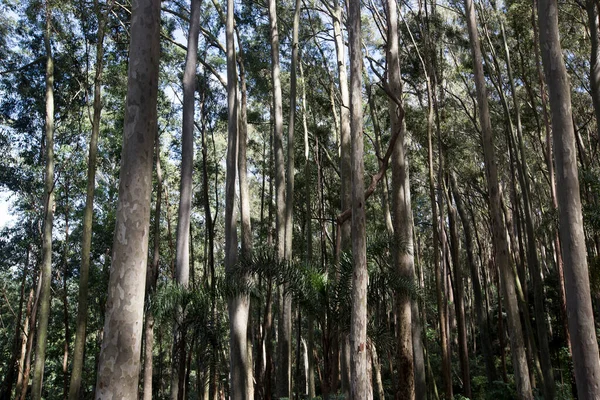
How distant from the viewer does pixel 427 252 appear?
32.8m

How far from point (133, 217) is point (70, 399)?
24.6 ft

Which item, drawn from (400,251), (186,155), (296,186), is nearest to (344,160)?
(400,251)

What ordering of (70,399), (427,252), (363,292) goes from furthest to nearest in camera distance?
(427,252)
(70,399)
(363,292)

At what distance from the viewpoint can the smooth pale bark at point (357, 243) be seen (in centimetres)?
679

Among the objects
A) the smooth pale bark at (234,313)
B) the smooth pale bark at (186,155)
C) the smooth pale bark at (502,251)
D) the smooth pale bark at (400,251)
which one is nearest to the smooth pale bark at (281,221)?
the smooth pale bark at (234,313)

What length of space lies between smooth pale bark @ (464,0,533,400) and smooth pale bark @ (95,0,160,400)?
7344 millimetres

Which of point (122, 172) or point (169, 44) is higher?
point (169, 44)

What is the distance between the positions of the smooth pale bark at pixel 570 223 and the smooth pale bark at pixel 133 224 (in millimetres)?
5037

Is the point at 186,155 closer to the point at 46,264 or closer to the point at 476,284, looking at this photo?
the point at 46,264

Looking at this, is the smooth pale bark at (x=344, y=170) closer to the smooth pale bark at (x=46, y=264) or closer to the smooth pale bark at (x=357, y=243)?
the smooth pale bark at (x=357, y=243)

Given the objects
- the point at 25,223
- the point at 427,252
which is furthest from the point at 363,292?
the point at 427,252

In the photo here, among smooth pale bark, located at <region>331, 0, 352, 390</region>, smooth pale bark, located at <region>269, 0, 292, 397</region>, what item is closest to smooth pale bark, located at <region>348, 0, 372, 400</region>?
smooth pale bark, located at <region>331, 0, 352, 390</region>

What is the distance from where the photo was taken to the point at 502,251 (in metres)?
9.86

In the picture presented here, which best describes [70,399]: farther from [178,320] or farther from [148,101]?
[148,101]
